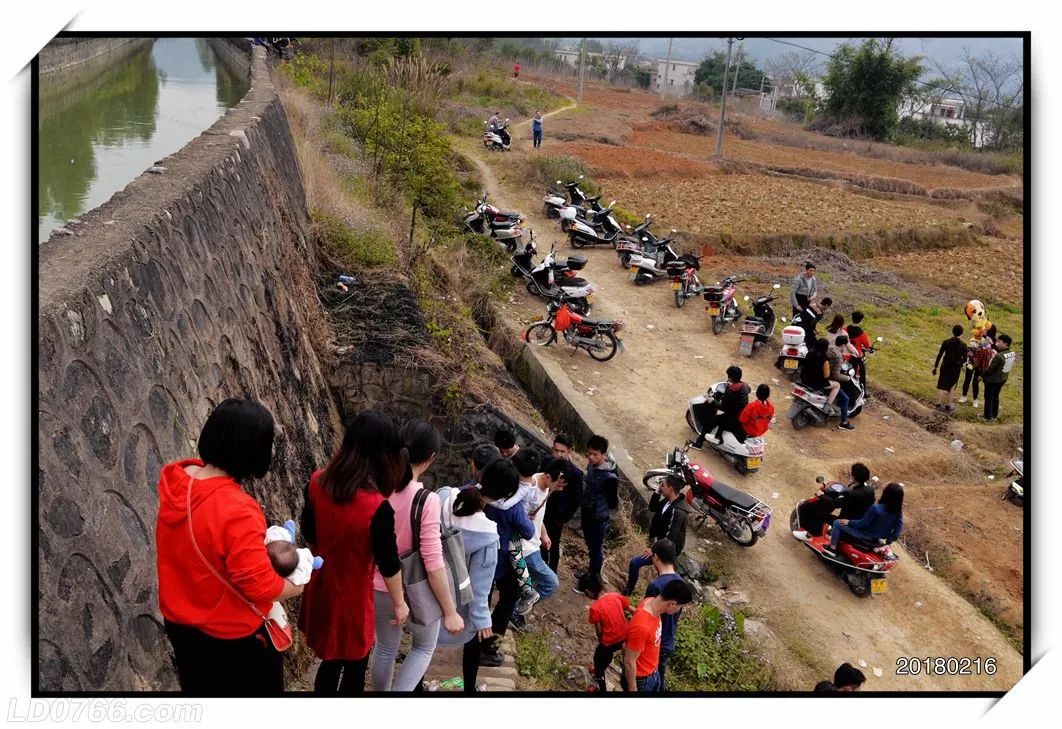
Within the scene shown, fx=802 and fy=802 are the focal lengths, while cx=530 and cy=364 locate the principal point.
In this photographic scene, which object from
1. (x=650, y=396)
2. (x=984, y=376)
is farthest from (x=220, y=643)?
(x=984, y=376)

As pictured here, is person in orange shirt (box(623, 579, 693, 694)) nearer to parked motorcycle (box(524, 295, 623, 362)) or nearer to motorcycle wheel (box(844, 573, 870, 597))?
motorcycle wheel (box(844, 573, 870, 597))

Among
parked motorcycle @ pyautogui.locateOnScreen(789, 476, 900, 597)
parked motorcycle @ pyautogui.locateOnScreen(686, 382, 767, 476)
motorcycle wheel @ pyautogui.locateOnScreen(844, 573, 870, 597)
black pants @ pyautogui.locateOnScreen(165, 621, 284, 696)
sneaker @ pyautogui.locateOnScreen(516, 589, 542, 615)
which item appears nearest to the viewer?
black pants @ pyautogui.locateOnScreen(165, 621, 284, 696)

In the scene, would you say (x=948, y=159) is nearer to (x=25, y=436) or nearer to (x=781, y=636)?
(x=781, y=636)

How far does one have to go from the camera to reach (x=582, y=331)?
10.5 metres

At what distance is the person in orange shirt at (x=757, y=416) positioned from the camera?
7.96 metres

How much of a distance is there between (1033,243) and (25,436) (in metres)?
4.57

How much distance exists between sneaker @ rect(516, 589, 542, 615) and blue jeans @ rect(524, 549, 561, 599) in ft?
0.18

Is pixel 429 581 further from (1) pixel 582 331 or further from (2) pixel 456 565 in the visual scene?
(1) pixel 582 331

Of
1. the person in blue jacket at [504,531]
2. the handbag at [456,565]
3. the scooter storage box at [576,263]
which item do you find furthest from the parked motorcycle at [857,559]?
the scooter storage box at [576,263]

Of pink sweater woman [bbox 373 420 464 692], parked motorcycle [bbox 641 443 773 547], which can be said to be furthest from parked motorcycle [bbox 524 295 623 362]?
pink sweater woman [bbox 373 420 464 692]

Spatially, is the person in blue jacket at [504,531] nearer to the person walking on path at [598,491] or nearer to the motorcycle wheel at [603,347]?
the person walking on path at [598,491]

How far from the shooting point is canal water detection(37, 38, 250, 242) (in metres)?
A: 8.27

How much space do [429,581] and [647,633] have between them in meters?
1.20

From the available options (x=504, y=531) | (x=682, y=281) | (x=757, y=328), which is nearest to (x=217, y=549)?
(x=504, y=531)
